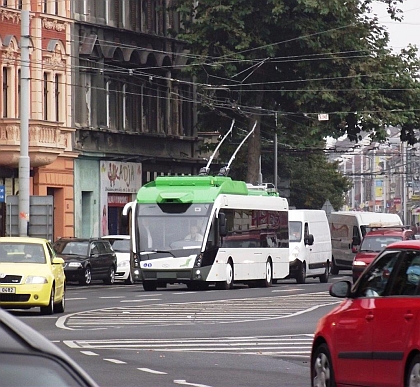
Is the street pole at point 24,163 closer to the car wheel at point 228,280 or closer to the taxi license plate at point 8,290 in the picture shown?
the car wheel at point 228,280

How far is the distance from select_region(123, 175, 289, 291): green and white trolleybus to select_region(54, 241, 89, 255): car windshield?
349 cm

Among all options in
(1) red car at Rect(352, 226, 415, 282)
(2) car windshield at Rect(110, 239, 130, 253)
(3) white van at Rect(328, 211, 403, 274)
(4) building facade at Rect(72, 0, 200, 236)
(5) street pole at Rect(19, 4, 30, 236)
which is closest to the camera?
(5) street pole at Rect(19, 4, 30, 236)

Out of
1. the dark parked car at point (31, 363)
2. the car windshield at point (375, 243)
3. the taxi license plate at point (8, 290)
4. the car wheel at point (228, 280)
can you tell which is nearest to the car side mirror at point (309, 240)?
the car windshield at point (375, 243)

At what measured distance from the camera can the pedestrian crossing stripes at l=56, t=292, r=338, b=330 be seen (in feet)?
80.9

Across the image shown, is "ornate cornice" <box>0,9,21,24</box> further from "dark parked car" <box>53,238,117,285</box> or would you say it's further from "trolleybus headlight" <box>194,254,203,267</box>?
"trolleybus headlight" <box>194,254,203,267</box>

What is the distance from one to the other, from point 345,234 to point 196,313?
31998 millimetres

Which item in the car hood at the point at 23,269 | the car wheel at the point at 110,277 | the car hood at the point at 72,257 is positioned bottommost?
the car wheel at the point at 110,277

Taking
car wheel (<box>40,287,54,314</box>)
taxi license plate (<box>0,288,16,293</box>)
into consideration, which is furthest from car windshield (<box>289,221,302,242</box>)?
taxi license plate (<box>0,288,16,293</box>)

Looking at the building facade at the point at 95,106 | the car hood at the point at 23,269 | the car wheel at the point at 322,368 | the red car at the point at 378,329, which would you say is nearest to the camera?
the red car at the point at 378,329

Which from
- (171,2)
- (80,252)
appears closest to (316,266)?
(80,252)

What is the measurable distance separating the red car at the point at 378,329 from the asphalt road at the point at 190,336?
85.2 inches

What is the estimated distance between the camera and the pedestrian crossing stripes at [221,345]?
18.2 metres

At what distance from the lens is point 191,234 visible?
126 feet

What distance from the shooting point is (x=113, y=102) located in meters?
56.6
